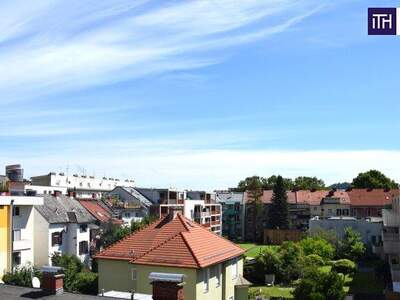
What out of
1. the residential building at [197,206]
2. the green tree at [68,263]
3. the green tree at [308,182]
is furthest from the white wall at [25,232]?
the green tree at [308,182]

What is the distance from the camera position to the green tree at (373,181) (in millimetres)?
135750

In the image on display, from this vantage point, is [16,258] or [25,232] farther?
[25,232]

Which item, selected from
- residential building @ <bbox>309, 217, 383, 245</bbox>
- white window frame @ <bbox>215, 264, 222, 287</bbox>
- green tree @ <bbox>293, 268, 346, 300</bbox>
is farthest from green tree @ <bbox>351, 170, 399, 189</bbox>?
white window frame @ <bbox>215, 264, 222, 287</bbox>

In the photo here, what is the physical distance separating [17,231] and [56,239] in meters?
7.20

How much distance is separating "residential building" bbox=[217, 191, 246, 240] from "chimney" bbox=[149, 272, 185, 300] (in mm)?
108553

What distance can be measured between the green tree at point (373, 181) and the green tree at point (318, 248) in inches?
2714

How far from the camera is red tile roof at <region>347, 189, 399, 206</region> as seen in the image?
119 m

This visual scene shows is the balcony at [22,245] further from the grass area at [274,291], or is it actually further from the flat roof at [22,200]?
the grass area at [274,291]

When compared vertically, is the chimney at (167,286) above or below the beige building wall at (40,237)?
above

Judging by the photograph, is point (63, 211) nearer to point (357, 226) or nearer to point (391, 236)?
point (391, 236)

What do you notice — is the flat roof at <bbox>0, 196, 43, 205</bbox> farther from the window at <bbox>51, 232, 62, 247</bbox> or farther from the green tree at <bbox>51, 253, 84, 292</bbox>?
the green tree at <bbox>51, 253, 84, 292</bbox>

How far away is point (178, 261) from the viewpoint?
31.1m

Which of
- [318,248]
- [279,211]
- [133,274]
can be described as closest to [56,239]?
[133,274]

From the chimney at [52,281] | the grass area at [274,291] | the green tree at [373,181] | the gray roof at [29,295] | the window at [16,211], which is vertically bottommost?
the grass area at [274,291]
